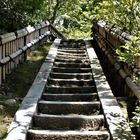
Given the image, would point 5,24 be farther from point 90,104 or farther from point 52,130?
point 52,130

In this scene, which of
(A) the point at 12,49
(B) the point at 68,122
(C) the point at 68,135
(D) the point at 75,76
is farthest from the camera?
(A) the point at 12,49

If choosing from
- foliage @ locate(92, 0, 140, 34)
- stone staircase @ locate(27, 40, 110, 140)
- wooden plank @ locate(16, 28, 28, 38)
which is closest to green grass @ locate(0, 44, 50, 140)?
stone staircase @ locate(27, 40, 110, 140)

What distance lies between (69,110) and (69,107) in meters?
0.05

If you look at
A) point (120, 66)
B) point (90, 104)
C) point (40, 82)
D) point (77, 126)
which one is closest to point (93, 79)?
point (120, 66)

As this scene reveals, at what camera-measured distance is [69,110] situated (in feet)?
19.3

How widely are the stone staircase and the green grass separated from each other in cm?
38

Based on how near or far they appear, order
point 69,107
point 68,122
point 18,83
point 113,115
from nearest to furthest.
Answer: point 113,115 → point 68,122 → point 69,107 → point 18,83

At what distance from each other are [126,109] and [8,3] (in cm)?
414

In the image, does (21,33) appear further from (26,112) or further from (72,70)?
(26,112)

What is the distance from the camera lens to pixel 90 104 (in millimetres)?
5824

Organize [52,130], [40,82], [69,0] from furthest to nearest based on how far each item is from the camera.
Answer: [69,0], [40,82], [52,130]

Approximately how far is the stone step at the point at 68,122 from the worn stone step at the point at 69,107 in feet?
1.64

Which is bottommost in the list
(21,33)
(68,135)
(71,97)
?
(68,135)

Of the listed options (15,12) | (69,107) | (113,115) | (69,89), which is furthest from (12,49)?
(113,115)
